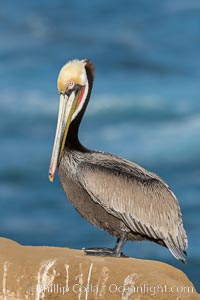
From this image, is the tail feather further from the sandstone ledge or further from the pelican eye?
the pelican eye

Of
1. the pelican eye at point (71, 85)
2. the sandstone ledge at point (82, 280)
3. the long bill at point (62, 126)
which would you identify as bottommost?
the sandstone ledge at point (82, 280)

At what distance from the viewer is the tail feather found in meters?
12.9

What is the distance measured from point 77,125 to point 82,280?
299cm

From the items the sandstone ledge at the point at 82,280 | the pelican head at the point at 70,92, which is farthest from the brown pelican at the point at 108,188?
the sandstone ledge at the point at 82,280

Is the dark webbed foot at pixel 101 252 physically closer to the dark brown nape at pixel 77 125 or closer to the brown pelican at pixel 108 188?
the brown pelican at pixel 108 188

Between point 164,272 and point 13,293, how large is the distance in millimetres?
2235

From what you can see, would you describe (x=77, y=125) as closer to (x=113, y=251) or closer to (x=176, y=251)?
(x=113, y=251)

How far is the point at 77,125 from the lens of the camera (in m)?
13.6

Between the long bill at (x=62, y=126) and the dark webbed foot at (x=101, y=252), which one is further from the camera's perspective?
the long bill at (x=62, y=126)

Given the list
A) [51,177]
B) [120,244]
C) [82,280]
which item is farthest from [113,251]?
[51,177]

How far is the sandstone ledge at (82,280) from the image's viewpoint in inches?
457

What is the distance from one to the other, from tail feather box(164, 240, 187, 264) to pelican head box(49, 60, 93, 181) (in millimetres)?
2375

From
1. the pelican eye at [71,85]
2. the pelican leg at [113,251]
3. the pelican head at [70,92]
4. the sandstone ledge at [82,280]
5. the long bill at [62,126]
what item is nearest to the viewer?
the sandstone ledge at [82,280]

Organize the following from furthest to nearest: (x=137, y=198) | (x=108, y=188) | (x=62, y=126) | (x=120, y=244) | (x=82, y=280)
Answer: (x=62, y=126) → (x=137, y=198) → (x=108, y=188) → (x=120, y=244) → (x=82, y=280)
